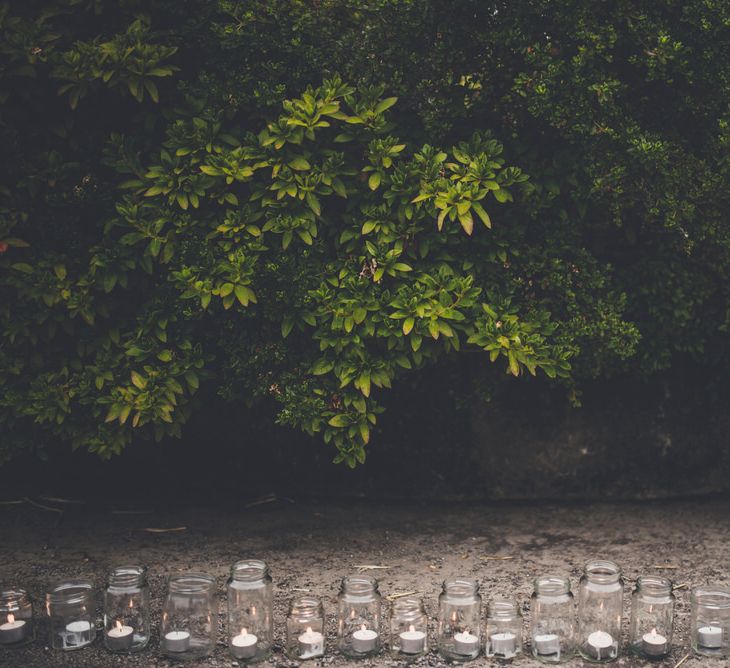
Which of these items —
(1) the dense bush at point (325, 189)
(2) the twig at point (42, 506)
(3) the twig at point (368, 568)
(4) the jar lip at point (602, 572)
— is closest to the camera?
(4) the jar lip at point (602, 572)

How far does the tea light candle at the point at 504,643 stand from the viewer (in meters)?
3.56

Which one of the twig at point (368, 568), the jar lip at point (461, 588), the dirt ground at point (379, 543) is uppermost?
the jar lip at point (461, 588)

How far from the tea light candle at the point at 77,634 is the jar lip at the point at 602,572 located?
A: 192 cm

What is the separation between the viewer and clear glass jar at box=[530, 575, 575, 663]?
11.7ft

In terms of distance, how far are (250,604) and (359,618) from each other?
43 cm

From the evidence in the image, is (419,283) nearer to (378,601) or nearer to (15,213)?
(378,601)

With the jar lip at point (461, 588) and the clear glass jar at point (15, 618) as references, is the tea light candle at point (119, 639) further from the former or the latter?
the jar lip at point (461, 588)

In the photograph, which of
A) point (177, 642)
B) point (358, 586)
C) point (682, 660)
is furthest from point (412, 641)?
point (682, 660)

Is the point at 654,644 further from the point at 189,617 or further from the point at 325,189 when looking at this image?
the point at 325,189

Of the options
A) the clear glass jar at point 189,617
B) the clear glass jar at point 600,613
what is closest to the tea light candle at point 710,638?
the clear glass jar at point 600,613

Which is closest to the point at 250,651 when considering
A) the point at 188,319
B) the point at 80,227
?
the point at 188,319

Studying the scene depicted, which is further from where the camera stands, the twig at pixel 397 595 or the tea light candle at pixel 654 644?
the twig at pixel 397 595

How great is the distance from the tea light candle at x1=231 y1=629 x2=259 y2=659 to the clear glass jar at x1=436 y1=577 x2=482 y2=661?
70 centimetres

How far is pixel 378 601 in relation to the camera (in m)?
3.69
